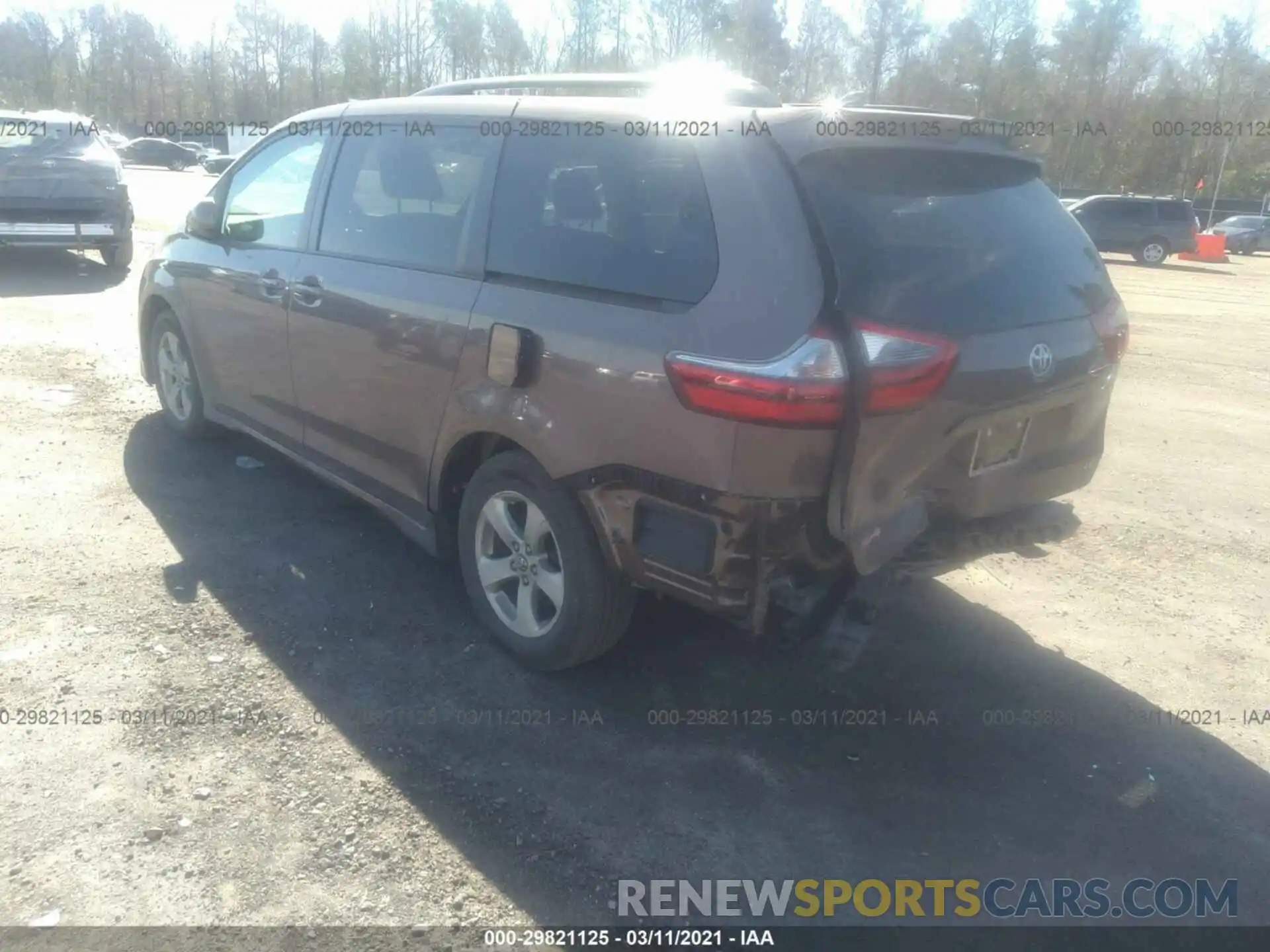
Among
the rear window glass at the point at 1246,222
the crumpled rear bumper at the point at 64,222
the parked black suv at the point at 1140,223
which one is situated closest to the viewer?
the crumpled rear bumper at the point at 64,222

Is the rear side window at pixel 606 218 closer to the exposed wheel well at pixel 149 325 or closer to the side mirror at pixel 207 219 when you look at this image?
the side mirror at pixel 207 219

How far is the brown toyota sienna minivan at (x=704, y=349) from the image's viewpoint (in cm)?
291

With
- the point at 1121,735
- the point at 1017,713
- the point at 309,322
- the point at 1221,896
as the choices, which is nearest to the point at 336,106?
the point at 309,322

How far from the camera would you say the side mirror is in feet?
17.3

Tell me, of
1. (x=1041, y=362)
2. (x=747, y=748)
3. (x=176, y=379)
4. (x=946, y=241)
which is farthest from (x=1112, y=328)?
(x=176, y=379)

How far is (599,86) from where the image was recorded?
4250 millimetres

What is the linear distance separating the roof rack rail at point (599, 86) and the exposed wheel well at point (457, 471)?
1.42 metres

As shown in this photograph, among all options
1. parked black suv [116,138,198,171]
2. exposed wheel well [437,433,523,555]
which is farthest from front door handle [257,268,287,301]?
parked black suv [116,138,198,171]

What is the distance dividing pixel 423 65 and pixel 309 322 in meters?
51.1

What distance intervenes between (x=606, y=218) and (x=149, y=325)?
3891mm

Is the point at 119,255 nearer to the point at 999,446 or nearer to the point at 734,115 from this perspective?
the point at 734,115

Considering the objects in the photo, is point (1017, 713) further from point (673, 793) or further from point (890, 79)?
point (890, 79)

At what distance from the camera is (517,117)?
3754mm

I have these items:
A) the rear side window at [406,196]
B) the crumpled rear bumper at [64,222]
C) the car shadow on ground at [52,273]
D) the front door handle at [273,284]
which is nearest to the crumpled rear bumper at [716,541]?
the rear side window at [406,196]
